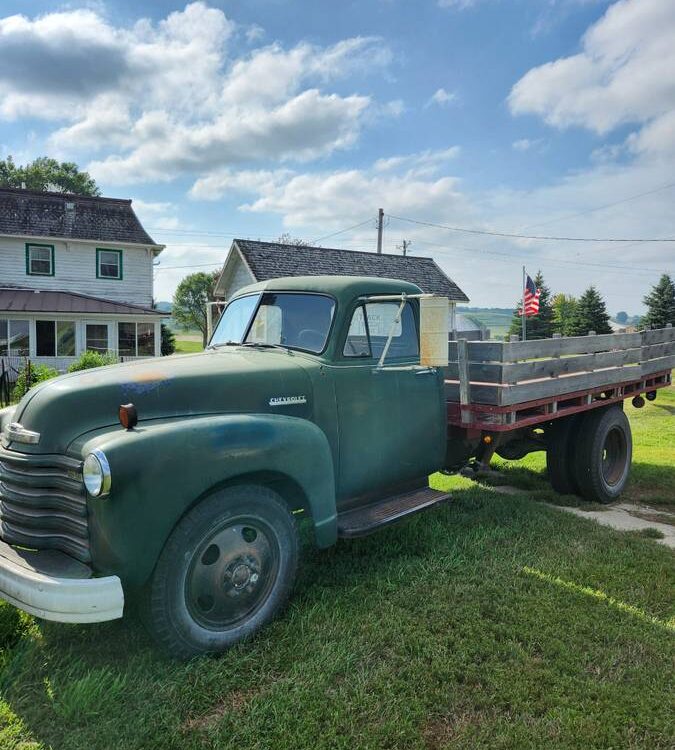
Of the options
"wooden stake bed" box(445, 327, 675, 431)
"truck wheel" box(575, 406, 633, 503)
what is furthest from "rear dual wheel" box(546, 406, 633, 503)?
"wooden stake bed" box(445, 327, 675, 431)

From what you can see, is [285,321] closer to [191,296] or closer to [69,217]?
[69,217]

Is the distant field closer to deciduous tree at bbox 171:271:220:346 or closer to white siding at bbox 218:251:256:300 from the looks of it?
white siding at bbox 218:251:256:300

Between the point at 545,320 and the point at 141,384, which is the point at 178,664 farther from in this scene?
the point at 545,320

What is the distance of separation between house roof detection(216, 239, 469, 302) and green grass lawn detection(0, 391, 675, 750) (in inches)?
636

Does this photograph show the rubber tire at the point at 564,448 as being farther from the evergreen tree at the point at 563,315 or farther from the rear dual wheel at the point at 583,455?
the evergreen tree at the point at 563,315

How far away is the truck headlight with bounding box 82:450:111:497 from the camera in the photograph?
8.36 feet

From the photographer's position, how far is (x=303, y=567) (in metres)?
4.12

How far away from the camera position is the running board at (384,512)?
3.65m

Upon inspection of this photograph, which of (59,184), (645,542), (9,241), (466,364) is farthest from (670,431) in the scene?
(59,184)

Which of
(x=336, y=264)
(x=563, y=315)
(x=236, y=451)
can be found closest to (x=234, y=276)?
(x=336, y=264)

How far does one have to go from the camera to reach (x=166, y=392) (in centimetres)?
312

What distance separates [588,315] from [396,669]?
118 feet

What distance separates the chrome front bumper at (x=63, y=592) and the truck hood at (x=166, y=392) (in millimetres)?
578

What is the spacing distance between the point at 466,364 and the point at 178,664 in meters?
3.14
